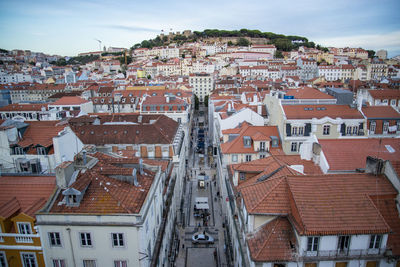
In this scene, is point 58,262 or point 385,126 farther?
point 385,126

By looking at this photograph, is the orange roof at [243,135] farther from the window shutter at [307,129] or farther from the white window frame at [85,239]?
the white window frame at [85,239]

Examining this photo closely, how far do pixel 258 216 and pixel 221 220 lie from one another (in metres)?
20.2

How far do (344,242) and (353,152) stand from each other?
36.3ft

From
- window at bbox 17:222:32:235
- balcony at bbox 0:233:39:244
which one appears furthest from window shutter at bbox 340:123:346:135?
window at bbox 17:222:32:235

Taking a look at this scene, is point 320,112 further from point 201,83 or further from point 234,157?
point 201,83

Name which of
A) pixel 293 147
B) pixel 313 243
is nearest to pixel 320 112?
pixel 293 147

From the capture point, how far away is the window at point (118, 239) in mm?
17375

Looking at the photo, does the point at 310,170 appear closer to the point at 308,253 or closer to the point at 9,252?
the point at 308,253

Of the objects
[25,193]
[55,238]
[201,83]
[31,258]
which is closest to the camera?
[55,238]

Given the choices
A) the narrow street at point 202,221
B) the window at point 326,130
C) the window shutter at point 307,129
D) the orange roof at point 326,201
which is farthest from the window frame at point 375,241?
the window at point 326,130

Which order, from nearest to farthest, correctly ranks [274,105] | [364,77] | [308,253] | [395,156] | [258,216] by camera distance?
[308,253] < [258,216] < [395,156] < [274,105] < [364,77]

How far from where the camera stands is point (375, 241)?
630 inches

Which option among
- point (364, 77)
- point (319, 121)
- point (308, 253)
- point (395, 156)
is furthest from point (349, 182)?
point (364, 77)

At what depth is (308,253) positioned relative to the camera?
622 inches
